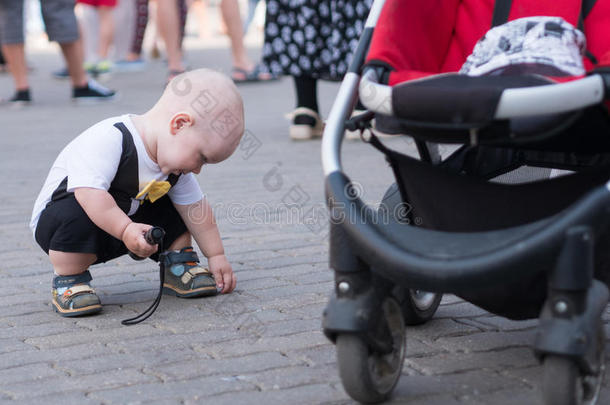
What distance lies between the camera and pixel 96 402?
7.65 feet

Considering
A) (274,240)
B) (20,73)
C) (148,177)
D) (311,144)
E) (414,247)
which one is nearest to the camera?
(414,247)

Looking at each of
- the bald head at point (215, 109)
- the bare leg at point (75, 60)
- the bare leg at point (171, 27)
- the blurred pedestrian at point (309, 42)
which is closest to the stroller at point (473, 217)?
the bald head at point (215, 109)

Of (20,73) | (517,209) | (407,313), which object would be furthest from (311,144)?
(517,209)

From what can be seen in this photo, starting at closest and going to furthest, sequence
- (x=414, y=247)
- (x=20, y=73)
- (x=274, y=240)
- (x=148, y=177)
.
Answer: (x=414, y=247) → (x=148, y=177) → (x=274, y=240) → (x=20, y=73)

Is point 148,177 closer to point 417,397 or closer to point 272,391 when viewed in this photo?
point 272,391

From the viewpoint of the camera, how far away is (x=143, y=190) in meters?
3.00

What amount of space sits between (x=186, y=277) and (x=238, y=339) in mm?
513

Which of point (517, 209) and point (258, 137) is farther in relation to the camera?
point (258, 137)

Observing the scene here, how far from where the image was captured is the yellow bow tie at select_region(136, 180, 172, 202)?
300cm

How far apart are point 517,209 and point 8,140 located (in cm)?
503

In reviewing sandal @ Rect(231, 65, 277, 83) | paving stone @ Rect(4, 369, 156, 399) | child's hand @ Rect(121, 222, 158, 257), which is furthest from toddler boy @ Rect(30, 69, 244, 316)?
sandal @ Rect(231, 65, 277, 83)

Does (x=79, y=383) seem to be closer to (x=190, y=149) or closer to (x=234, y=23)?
(x=190, y=149)

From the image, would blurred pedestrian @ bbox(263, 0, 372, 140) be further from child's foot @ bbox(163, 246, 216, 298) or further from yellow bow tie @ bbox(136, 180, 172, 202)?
yellow bow tie @ bbox(136, 180, 172, 202)

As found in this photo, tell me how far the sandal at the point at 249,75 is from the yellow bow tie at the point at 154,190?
6278mm
